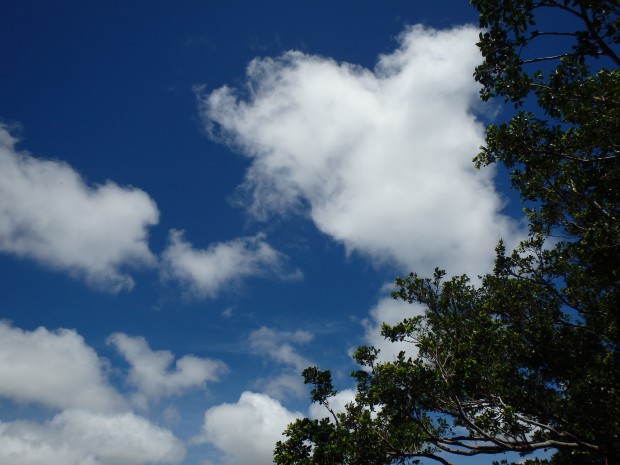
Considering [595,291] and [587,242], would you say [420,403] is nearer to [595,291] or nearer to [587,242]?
[587,242]

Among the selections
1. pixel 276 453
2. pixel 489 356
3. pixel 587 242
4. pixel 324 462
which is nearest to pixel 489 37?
pixel 587 242

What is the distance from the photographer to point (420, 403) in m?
13.9

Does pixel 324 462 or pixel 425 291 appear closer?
pixel 324 462

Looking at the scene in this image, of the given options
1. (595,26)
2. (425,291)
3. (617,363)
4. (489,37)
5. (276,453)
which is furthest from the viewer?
(425,291)

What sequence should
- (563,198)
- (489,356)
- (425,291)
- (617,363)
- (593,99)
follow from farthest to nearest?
(425,291), (489,356), (563,198), (617,363), (593,99)

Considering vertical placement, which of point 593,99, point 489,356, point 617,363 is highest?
point 593,99

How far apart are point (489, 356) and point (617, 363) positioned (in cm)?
455

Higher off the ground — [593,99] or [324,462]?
[593,99]

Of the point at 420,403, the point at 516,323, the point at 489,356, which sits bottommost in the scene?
the point at 420,403

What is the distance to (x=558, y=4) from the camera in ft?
31.3

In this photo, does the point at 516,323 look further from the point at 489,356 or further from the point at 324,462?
the point at 324,462

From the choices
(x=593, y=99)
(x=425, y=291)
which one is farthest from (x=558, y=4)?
(x=425, y=291)

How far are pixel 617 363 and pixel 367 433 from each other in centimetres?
957

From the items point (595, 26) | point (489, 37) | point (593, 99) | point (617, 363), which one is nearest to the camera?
point (595, 26)
